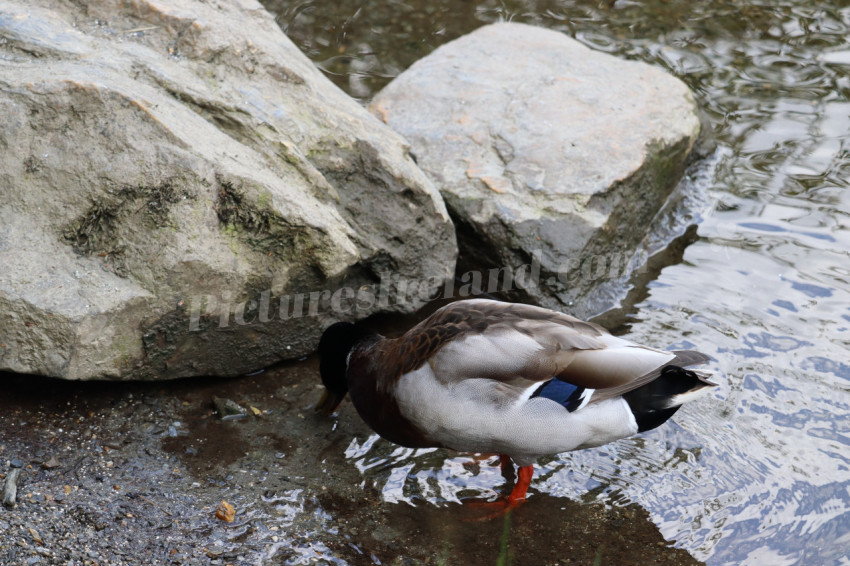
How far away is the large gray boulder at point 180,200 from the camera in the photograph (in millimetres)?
3721

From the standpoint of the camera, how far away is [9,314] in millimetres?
3547

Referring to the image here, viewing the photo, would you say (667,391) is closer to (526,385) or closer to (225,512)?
(526,385)

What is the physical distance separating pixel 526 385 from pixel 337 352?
36.7 inches

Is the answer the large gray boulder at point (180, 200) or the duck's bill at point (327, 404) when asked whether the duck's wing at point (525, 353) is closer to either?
the duck's bill at point (327, 404)

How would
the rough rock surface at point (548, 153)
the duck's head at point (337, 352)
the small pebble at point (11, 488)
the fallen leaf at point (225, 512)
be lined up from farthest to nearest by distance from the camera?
the rough rock surface at point (548, 153)
the duck's head at point (337, 352)
the fallen leaf at point (225, 512)
the small pebble at point (11, 488)

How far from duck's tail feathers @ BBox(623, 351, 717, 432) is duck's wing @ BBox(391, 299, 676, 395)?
0.07 m

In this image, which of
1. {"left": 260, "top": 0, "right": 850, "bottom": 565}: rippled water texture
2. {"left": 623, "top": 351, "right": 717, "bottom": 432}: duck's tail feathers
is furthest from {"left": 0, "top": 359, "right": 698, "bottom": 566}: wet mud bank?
{"left": 623, "top": 351, "right": 717, "bottom": 432}: duck's tail feathers

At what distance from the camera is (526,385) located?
11.7ft

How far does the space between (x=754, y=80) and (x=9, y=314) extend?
5.70 metres

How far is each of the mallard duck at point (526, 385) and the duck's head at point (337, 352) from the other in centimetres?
36

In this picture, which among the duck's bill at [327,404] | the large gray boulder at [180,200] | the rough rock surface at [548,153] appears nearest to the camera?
the large gray boulder at [180,200]

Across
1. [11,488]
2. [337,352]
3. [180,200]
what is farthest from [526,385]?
[11,488]

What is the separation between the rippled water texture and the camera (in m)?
3.83

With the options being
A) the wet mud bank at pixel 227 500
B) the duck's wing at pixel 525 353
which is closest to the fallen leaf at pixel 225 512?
the wet mud bank at pixel 227 500
